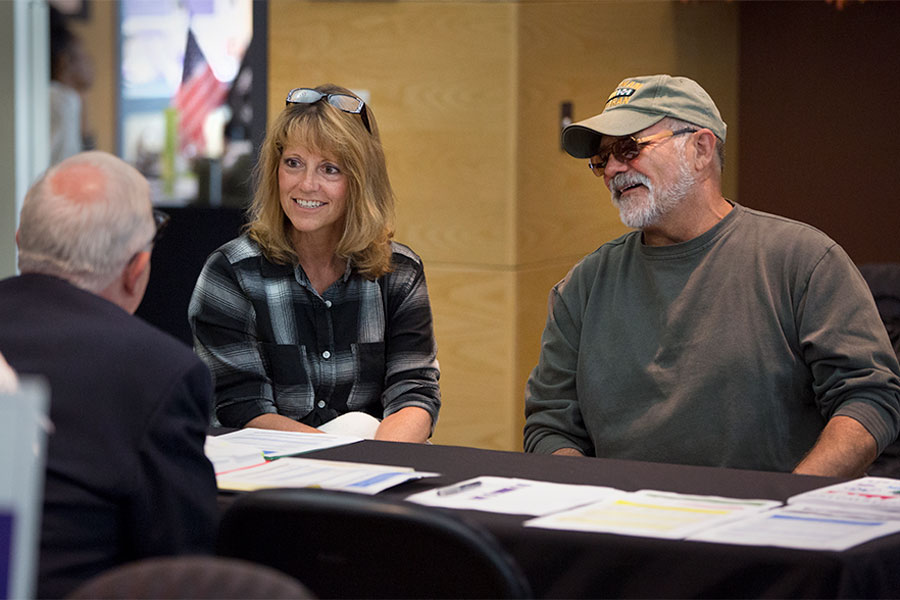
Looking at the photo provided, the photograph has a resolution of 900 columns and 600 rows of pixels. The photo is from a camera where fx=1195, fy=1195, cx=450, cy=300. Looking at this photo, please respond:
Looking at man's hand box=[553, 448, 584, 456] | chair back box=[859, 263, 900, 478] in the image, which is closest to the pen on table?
man's hand box=[553, 448, 584, 456]

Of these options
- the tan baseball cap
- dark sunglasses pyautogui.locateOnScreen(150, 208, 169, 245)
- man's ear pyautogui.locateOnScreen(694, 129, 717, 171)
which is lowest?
dark sunglasses pyautogui.locateOnScreen(150, 208, 169, 245)

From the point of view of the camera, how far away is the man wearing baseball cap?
7.70ft

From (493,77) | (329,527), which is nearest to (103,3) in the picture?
(493,77)

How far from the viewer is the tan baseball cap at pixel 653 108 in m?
2.58

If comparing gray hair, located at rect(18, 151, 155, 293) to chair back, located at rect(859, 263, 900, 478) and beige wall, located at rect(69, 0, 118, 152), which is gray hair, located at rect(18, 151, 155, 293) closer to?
chair back, located at rect(859, 263, 900, 478)

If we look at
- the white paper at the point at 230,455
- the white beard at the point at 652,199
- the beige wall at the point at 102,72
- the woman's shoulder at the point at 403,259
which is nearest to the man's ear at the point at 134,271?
the white paper at the point at 230,455

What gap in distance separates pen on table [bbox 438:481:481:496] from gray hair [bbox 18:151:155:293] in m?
0.58

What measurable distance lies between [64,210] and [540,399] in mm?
1282

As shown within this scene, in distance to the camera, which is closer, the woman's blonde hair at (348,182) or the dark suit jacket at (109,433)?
the dark suit jacket at (109,433)

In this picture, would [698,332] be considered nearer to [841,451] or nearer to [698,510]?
[841,451]

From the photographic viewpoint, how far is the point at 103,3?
5156 mm

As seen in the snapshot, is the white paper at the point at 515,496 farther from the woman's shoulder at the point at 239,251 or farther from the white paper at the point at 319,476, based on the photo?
the woman's shoulder at the point at 239,251

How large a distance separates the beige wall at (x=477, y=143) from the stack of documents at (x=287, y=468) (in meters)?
2.03

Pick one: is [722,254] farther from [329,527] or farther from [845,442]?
[329,527]
